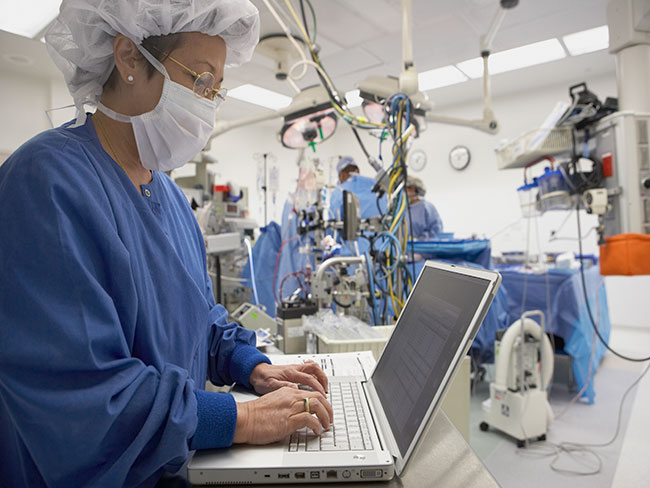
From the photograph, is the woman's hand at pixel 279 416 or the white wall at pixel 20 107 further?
the white wall at pixel 20 107

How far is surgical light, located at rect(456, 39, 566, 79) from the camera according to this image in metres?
4.23

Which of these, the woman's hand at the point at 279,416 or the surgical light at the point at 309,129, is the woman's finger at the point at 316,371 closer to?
the woman's hand at the point at 279,416

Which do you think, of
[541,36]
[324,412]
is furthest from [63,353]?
[541,36]

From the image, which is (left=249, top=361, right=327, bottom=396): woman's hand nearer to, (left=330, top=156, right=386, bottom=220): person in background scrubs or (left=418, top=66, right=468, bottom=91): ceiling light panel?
(left=330, top=156, right=386, bottom=220): person in background scrubs

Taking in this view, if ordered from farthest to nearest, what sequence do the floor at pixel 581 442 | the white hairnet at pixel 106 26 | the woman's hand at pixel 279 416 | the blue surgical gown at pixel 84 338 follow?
1. the floor at pixel 581 442
2. the white hairnet at pixel 106 26
3. the woman's hand at pixel 279 416
4. the blue surgical gown at pixel 84 338

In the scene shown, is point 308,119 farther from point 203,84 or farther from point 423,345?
point 423,345

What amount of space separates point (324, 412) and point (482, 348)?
2675mm

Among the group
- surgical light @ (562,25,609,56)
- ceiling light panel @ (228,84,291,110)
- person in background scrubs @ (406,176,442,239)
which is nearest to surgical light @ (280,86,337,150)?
person in background scrubs @ (406,176,442,239)

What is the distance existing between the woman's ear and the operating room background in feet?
9.60

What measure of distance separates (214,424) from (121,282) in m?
0.25

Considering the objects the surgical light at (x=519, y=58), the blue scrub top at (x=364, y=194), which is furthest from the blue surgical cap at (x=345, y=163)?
the surgical light at (x=519, y=58)

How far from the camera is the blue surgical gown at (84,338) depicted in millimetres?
487

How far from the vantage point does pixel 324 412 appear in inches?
25.3

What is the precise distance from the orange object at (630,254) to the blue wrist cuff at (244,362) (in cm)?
149
